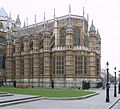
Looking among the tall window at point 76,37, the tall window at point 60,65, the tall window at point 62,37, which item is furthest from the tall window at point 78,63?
the tall window at point 62,37

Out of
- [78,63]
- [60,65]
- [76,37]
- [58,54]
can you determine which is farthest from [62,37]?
[78,63]

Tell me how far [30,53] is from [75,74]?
1406 centimetres

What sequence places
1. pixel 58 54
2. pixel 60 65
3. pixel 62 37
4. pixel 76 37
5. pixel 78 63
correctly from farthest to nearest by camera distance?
1. pixel 62 37
2. pixel 76 37
3. pixel 58 54
4. pixel 60 65
5. pixel 78 63

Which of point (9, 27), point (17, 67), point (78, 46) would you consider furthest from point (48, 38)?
point (9, 27)

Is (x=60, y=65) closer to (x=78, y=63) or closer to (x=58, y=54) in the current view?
(x=58, y=54)

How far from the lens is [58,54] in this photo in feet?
196

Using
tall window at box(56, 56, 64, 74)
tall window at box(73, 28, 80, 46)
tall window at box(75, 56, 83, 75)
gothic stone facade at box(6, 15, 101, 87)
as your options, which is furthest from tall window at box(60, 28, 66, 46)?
tall window at box(75, 56, 83, 75)

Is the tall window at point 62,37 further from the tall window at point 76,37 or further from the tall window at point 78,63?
the tall window at point 78,63

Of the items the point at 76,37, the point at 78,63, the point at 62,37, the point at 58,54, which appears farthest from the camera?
the point at 62,37

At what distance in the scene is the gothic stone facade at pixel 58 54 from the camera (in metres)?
58.5

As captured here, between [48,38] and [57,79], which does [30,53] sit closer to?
[48,38]

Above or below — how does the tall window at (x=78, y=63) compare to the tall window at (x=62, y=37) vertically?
below

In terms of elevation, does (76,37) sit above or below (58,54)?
above

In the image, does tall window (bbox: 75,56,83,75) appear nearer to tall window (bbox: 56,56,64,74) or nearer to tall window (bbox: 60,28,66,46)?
tall window (bbox: 56,56,64,74)
